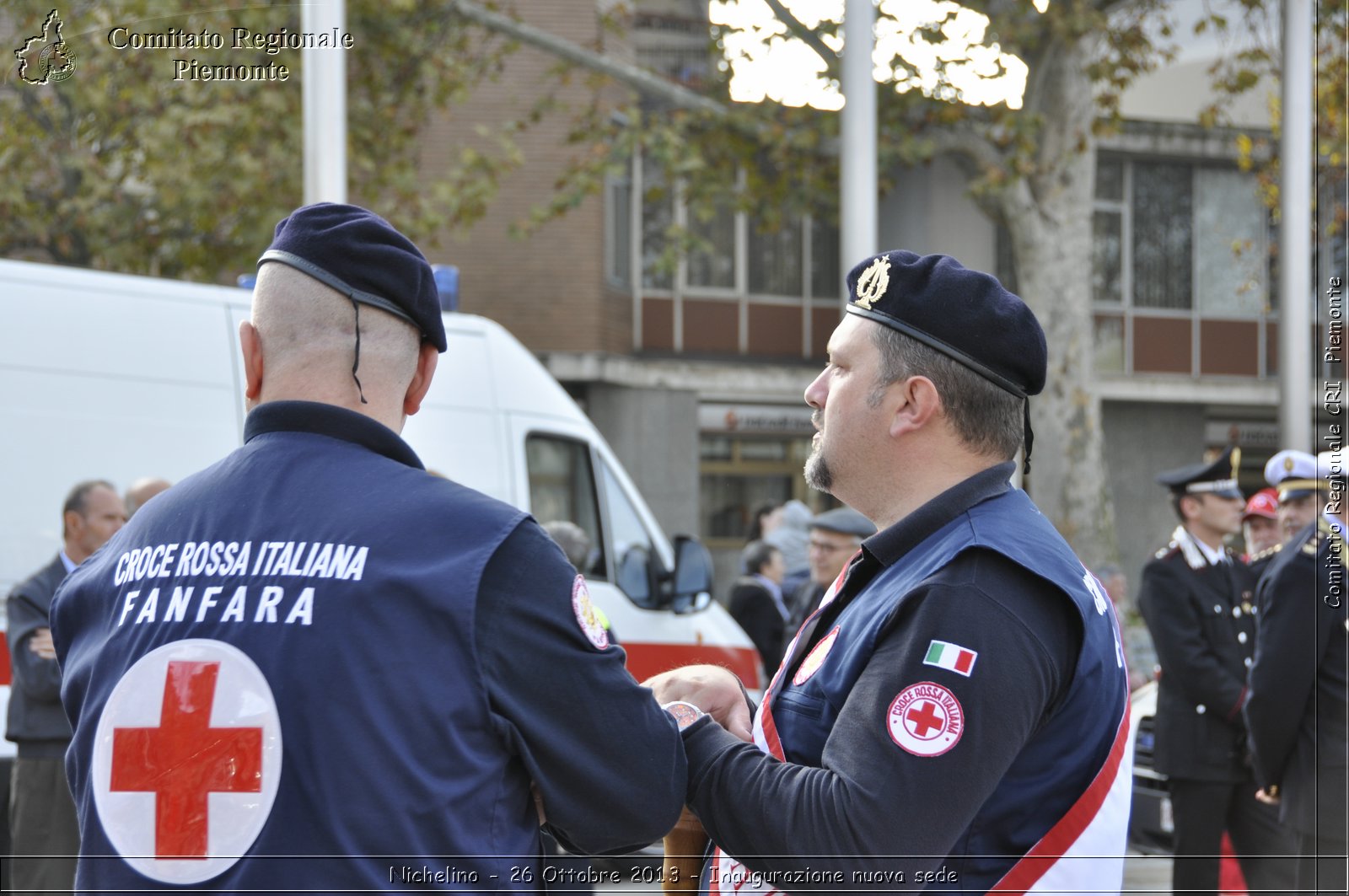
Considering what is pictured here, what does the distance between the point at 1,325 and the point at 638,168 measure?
1421 centimetres

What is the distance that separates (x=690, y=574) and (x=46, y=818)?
335 centimetres

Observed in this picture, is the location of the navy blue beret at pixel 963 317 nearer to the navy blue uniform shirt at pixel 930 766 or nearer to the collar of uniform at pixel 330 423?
the navy blue uniform shirt at pixel 930 766

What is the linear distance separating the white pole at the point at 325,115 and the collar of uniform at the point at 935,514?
568 centimetres

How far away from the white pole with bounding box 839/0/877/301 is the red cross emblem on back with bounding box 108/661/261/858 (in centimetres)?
555

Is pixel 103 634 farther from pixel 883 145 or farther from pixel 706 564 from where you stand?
pixel 883 145

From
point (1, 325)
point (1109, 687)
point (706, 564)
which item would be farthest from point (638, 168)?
point (1109, 687)

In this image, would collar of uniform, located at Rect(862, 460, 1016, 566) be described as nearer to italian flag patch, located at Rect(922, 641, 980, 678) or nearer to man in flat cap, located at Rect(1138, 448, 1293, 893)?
italian flag patch, located at Rect(922, 641, 980, 678)

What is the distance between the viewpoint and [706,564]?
7438 mm

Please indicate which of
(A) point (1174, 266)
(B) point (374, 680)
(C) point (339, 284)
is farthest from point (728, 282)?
(B) point (374, 680)

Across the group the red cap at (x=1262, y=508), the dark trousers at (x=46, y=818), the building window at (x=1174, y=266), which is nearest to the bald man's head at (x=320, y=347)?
the dark trousers at (x=46, y=818)

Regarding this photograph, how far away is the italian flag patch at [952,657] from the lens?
5.86 ft

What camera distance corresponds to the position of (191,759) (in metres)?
1.68

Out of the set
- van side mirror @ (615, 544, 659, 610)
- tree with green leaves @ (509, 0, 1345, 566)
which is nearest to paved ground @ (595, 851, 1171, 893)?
van side mirror @ (615, 544, 659, 610)

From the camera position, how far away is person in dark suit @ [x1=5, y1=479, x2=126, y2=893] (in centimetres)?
526
